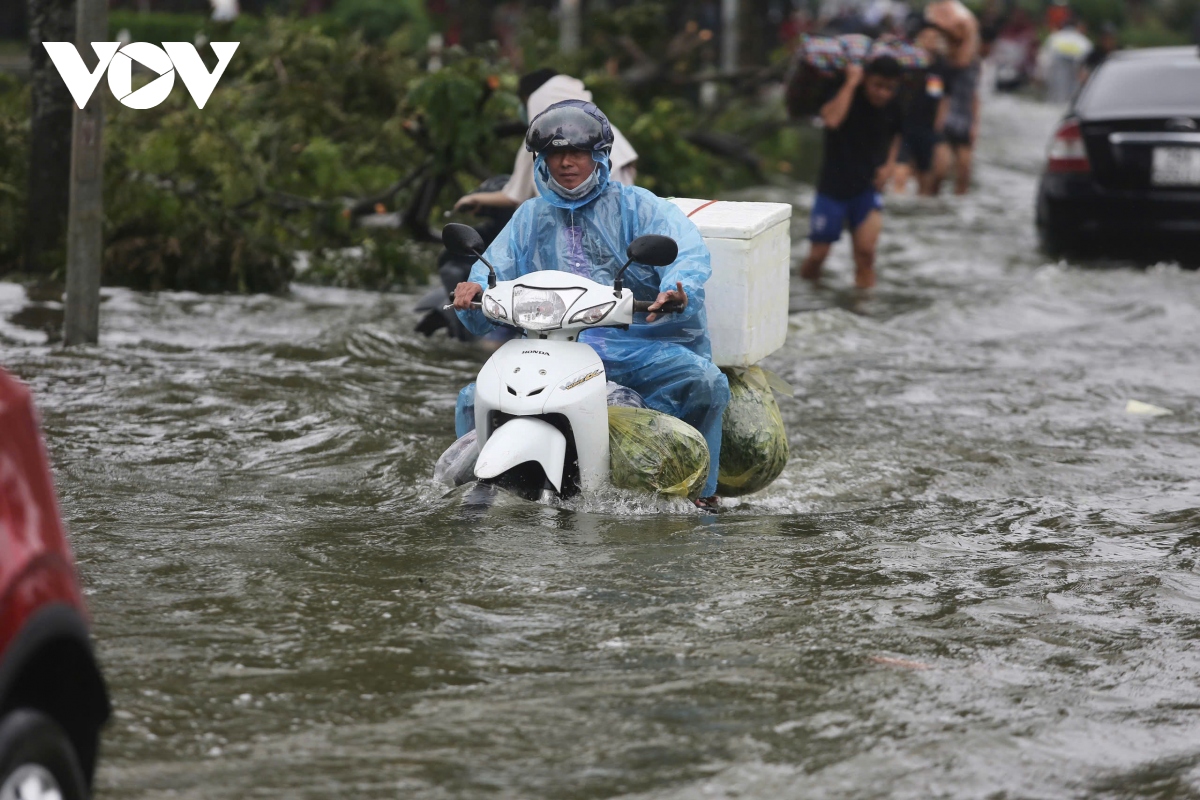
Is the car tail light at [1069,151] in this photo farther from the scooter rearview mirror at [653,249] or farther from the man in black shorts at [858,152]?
the scooter rearview mirror at [653,249]

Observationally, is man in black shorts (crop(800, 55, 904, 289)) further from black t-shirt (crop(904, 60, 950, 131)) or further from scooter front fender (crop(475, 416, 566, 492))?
scooter front fender (crop(475, 416, 566, 492))

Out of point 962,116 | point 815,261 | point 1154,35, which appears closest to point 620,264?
point 815,261

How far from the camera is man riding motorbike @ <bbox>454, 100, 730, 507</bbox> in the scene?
620 cm

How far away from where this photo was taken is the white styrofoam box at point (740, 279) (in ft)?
21.9

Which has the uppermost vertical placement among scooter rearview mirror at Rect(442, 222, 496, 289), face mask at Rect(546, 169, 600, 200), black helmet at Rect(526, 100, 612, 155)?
black helmet at Rect(526, 100, 612, 155)

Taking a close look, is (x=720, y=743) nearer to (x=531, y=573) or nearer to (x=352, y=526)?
(x=531, y=573)

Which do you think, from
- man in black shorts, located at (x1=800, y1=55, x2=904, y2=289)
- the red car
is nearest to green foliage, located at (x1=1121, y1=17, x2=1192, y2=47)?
man in black shorts, located at (x1=800, y1=55, x2=904, y2=289)

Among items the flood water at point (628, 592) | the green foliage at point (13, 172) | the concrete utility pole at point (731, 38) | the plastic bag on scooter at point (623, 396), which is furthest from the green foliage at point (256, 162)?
the concrete utility pole at point (731, 38)

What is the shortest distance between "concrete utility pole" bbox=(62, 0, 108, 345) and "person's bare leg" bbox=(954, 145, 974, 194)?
11.7 m

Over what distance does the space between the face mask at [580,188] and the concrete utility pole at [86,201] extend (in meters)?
3.82

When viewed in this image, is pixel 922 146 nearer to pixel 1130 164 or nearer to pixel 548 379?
pixel 1130 164

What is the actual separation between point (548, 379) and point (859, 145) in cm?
672

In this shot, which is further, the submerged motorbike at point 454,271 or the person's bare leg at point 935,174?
the person's bare leg at point 935,174

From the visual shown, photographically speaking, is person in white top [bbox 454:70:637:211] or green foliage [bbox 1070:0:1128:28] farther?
green foliage [bbox 1070:0:1128:28]
